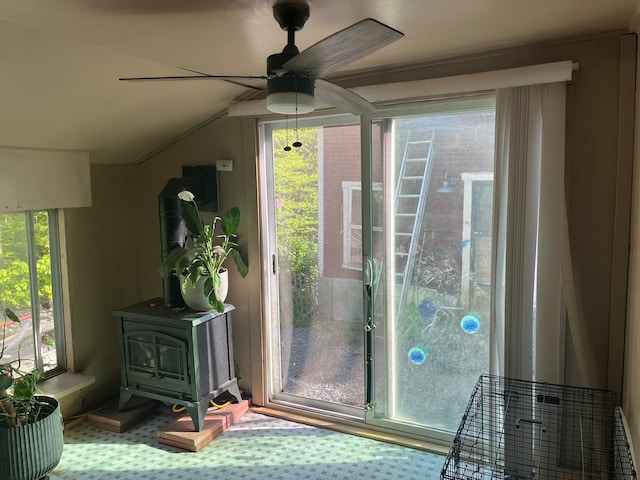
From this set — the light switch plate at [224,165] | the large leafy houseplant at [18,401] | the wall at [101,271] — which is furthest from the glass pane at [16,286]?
the light switch plate at [224,165]

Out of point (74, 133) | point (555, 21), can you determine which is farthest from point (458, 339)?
point (74, 133)

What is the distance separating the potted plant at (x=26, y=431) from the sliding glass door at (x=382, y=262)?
1.29 meters

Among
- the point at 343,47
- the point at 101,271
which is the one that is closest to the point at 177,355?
the point at 101,271

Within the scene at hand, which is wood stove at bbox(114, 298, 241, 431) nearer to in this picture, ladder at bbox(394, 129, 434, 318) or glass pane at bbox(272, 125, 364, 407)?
glass pane at bbox(272, 125, 364, 407)

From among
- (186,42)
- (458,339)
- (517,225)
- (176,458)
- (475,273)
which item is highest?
(186,42)

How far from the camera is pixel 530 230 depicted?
7.61ft

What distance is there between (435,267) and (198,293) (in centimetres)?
136

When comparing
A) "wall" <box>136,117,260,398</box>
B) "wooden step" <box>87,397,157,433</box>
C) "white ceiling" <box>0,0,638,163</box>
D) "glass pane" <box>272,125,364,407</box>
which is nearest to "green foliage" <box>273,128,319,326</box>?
"glass pane" <box>272,125,364,407</box>

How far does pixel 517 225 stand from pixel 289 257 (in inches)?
56.7

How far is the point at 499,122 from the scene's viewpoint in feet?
7.74

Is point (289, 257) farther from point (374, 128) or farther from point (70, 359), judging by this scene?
point (70, 359)

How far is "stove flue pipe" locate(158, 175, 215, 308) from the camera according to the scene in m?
3.07

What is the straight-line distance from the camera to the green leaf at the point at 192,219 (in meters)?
2.99

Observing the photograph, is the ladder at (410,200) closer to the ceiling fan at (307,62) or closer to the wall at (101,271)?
the ceiling fan at (307,62)
